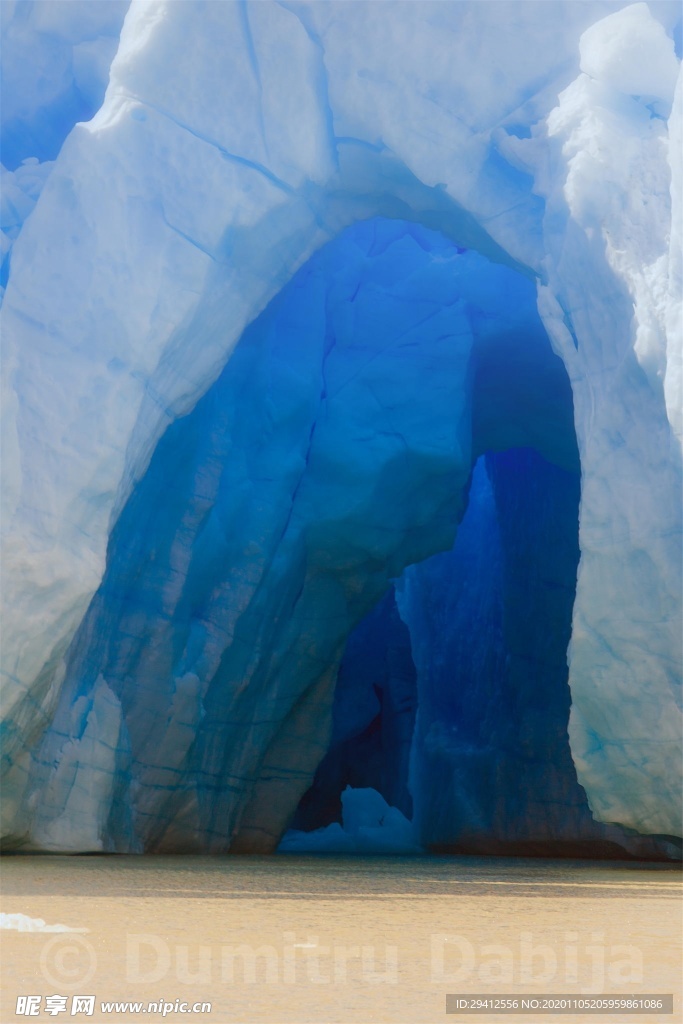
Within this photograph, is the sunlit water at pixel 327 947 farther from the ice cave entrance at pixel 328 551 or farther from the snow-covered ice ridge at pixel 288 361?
the ice cave entrance at pixel 328 551

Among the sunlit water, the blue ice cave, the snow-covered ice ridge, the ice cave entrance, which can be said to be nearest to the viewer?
the sunlit water

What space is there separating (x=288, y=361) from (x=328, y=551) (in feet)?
5.65

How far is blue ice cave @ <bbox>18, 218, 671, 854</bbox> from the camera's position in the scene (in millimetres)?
7422

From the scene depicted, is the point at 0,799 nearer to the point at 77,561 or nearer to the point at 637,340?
the point at 77,561

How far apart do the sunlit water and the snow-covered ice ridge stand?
1.93m

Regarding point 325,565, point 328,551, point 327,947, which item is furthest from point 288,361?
point 327,947

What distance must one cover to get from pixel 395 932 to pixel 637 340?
11.7 ft

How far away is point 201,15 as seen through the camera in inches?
244

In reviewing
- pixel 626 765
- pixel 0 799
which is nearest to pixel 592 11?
pixel 626 765

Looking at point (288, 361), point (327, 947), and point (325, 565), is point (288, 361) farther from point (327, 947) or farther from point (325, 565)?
point (327, 947)

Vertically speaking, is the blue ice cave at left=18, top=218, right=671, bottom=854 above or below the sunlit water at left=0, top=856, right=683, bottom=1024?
above

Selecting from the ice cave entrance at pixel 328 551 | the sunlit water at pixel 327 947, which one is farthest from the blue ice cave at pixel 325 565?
the sunlit water at pixel 327 947

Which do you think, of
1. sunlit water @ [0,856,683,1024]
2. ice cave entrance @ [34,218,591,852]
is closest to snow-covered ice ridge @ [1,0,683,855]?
ice cave entrance @ [34,218,591,852]

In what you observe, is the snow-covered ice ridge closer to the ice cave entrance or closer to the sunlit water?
the ice cave entrance
